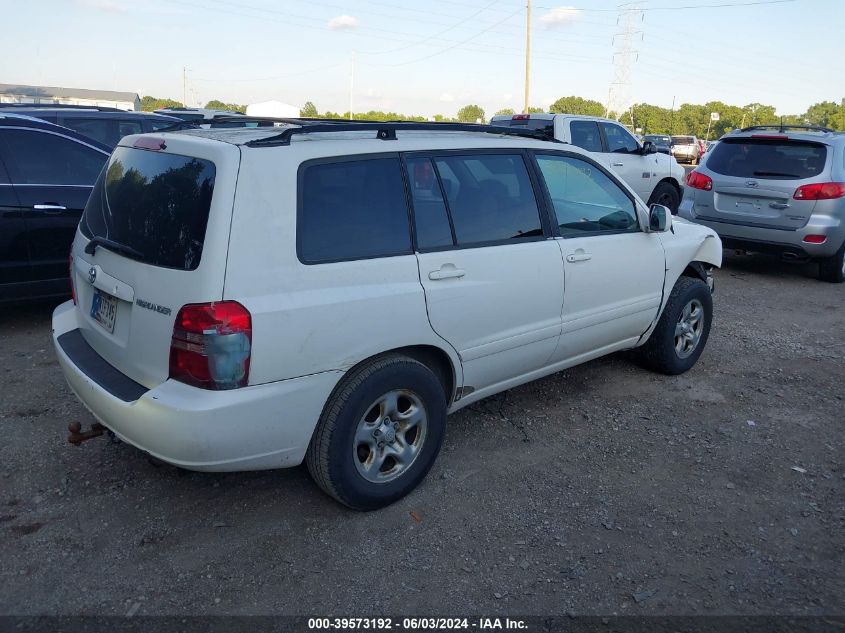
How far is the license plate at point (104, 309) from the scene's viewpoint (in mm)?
3102

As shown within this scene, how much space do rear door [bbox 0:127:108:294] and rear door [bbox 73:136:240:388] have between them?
2.65m

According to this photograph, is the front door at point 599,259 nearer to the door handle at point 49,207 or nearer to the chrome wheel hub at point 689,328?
the chrome wheel hub at point 689,328

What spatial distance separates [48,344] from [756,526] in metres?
5.16

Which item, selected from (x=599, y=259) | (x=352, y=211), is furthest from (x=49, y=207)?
(x=599, y=259)

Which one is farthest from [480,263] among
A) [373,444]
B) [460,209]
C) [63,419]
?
[63,419]

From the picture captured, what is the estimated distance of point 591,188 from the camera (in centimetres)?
438

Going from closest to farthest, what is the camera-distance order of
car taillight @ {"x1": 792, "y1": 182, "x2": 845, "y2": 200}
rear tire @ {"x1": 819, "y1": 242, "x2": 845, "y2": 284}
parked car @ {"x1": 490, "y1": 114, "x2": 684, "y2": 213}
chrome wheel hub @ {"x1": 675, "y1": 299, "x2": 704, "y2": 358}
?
chrome wheel hub @ {"x1": 675, "y1": 299, "x2": 704, "y2": 358} → car taillight @ {"x1": 792, "y1": 182, "x2": 845, "y2": 200} → rear tire @ {"x1": 819, "y1": 242, "x2": 845, "y2": 284} → parked car @ {"x1": 490, "y1": 114, "x2": 684, "y2": 213}

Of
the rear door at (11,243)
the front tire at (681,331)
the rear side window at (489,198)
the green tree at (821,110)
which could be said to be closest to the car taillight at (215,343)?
the rear side window at (489,198)

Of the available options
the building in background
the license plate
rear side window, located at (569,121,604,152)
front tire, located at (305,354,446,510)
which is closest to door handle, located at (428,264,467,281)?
front tire, located at (305,354,446,510)

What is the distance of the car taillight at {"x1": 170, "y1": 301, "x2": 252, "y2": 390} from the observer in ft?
8.65

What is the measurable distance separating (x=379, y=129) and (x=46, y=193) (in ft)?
12.3

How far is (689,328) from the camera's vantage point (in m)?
5.15

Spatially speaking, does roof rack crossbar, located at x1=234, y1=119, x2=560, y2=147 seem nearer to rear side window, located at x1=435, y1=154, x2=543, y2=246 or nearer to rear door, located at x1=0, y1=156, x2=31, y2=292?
rear side window, located at x1=435, y1=154, x2=543, y2=246

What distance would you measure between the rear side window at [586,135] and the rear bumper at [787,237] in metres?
2.81
